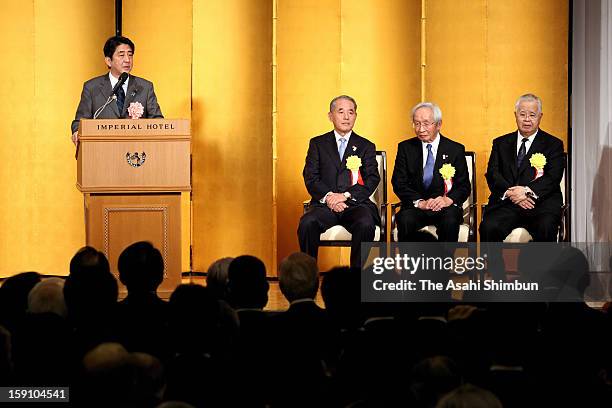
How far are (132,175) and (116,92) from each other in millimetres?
889

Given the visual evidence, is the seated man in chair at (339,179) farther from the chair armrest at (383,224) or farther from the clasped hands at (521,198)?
the clasped hands at (521,198)

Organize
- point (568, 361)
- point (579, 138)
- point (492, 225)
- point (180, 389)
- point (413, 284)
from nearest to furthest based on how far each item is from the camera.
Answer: point (180, 389) < point (568, 361) < point (413, 284) < point (492, 225) < point (579, 138)

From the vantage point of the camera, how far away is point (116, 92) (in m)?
6.41

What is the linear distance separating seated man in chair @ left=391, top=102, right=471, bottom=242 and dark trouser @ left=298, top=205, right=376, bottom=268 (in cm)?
25

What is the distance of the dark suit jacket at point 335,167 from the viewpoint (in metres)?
6.65

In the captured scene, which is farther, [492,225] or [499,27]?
[499,27]

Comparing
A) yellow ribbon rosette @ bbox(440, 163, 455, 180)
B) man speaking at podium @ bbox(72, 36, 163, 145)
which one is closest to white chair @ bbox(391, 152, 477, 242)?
yellow ribbon rosette @ bbox(440, 163, 455, 180)

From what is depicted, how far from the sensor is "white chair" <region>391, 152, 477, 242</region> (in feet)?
21.0

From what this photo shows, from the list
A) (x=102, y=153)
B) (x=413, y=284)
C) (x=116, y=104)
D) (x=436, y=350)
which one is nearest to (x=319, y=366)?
(x=436, y=350)

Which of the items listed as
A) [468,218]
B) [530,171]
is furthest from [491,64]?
[468,218]

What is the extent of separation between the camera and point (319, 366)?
310 cm

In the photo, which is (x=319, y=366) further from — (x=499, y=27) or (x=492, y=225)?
(x=499, y=27)

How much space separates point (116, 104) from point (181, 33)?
150 centimetres

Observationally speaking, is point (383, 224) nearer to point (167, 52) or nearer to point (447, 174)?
point (447, 174)
